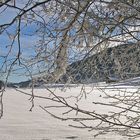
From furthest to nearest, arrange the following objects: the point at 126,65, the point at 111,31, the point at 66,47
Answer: the point at 126,65 → the point at 66,47 → the point at 111,31

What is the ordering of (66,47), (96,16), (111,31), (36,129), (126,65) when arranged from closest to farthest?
(96,16) → (111,31) → (66,47) → (126,65) → (36,129)

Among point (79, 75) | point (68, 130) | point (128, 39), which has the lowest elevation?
point (68, 130)

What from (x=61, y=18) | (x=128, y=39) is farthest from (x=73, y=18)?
(x=128, y=39)

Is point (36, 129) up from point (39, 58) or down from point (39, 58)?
down

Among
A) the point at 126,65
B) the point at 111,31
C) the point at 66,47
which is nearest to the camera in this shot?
the point at 111,31

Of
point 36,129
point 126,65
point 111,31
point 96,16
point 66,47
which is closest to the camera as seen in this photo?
point 96,16

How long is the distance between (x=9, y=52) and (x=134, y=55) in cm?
106

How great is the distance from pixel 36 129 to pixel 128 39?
7.04 feet

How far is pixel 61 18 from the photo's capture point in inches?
154

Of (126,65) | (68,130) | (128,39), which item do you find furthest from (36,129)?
(128,39)

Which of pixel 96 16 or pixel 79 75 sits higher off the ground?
pixel 96 16

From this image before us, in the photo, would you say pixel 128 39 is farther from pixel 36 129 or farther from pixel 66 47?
pixel 36 129

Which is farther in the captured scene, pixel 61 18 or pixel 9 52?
pixel 61 18

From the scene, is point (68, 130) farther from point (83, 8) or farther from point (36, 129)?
point (83, 8)
